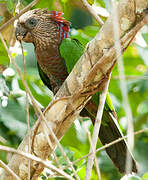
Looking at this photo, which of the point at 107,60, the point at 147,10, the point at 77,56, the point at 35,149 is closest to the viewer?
the point at 147,10

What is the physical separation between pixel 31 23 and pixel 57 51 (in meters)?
0.29

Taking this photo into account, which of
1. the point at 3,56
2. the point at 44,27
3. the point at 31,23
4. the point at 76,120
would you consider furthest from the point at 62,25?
the point at 76,120

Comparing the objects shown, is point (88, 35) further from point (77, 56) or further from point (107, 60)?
point (107, 60)

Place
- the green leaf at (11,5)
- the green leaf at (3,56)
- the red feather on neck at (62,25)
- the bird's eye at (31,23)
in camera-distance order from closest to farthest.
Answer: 1. the green leaf at (11,5)
2. the green leaf at (3,56)
3. the bird's eye at (31,23)
4. the red feather on neck at (62,25)

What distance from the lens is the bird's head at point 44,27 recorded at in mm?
2561

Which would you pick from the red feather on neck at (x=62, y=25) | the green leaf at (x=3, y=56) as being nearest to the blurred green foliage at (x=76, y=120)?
the green leaf at (x=3, y=56)

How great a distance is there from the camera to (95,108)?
2.47 meters

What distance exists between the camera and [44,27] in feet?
8.65

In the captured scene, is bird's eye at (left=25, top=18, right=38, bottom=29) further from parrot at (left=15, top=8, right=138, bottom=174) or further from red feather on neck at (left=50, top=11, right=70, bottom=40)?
red feather on neck at (left=50, top=11, right=70, bottom=40)

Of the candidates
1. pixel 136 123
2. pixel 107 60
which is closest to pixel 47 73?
pixel 107 60

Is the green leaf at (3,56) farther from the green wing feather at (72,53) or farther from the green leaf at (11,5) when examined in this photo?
the green wing feather at (72,53)


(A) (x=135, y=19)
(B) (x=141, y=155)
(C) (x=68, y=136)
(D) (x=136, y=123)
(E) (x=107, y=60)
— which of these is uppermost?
(A) (x=135, y=19)

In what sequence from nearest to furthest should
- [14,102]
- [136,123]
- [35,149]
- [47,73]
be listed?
[35,149]
[47,73]
[14,102]
[136,123]

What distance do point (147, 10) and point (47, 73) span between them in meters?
1.35
